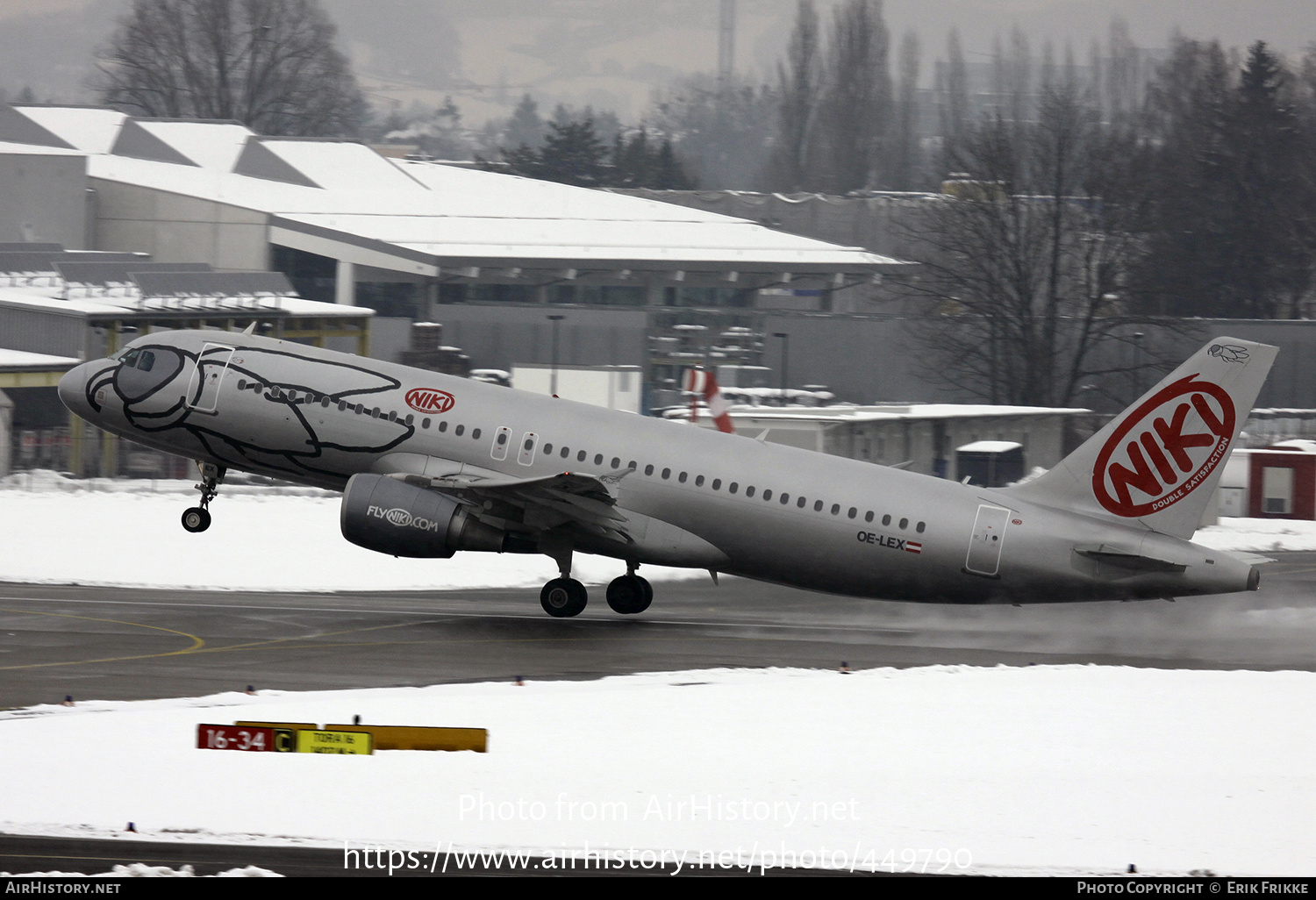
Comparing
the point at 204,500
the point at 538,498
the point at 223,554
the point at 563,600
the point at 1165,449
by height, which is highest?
the point at 1165,449

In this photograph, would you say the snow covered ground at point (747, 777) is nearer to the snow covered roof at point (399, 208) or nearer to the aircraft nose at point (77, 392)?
the aircraft nose at point (77, 392)

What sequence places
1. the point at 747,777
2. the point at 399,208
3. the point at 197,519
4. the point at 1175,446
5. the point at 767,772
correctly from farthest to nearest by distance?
1. the point at 399,208
2. the point at 197,519
3. the point at 1175,446
4. the point at 767,772
5. the point at 747,777

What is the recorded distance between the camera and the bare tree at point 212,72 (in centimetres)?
17688

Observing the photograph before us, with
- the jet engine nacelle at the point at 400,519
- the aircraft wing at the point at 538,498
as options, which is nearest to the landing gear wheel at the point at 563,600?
the aircraft wing at the point at 538,498

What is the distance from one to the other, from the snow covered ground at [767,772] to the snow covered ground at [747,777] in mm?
42

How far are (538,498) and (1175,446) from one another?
40.1ft

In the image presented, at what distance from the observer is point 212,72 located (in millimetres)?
179875

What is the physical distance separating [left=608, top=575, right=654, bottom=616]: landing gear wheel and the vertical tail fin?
9092 millimetres

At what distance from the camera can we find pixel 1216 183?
409ft

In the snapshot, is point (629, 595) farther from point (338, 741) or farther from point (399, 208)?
point (399, 208)

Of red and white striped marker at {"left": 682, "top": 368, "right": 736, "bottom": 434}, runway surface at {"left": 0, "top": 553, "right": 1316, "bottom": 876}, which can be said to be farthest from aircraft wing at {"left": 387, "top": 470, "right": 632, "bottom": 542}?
red and white striped marker at {"left": 682, "top": 368, "right": 736, "bottom": 434}

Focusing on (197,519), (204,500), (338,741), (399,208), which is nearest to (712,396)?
(204,500)

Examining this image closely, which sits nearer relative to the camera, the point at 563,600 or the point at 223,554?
the point at 563,600

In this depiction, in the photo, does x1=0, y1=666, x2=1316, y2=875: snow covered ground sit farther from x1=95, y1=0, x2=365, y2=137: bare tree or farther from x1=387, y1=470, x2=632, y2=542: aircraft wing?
x1=95, y1=0, x2=365, y2=137: bare tree
